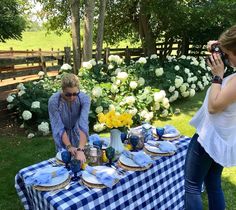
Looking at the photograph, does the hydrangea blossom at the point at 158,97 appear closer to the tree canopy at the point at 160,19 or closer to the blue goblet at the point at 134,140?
the blue goblet at the point at 134,140

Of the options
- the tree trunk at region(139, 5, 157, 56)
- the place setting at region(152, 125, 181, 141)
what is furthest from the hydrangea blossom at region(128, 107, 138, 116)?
the tree trunk at region(139, 5, 157, 56)

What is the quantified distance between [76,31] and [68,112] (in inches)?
189

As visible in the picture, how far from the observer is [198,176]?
2150 millimetres

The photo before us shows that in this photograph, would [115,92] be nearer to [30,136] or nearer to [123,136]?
[30,136]

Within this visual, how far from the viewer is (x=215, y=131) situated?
203cm

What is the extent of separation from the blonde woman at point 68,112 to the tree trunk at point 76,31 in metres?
4.64

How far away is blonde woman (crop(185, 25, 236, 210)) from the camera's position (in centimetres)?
187

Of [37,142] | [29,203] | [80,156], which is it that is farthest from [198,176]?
[37,142]

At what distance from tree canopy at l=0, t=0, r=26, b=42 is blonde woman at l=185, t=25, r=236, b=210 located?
6.63 m

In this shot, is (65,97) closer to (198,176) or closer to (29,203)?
(29,203)

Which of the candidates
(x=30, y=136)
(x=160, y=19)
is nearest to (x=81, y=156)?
(x=30, y=136)

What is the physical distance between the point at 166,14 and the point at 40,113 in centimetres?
676

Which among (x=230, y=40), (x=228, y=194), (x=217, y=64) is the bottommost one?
(x=228, y=194)

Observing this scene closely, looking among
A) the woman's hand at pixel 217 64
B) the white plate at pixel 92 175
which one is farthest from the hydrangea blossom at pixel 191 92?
the woman's hand at pixel 217 64
